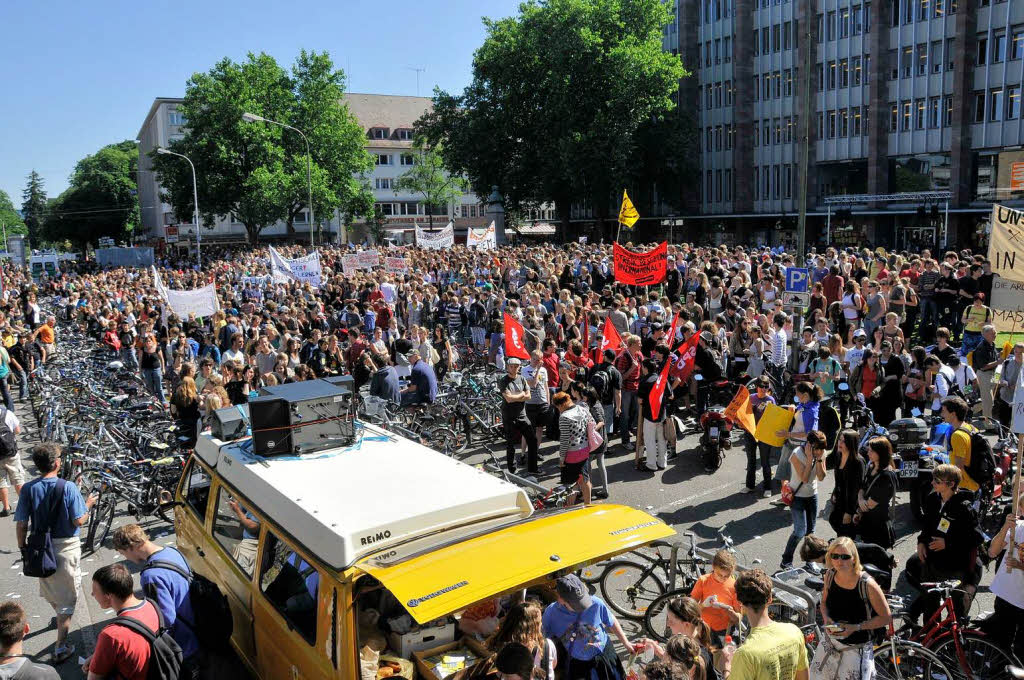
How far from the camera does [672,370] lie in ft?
41.7

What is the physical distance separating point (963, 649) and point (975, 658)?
0.45 feet

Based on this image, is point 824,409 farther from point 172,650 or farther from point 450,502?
point 172,650

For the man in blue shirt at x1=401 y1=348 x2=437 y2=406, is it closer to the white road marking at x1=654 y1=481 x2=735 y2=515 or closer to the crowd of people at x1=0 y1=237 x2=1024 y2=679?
the crowd of people at x1=0 y1=237 x2=1024 y2=679

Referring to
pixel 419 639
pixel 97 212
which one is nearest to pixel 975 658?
pixel 419 639

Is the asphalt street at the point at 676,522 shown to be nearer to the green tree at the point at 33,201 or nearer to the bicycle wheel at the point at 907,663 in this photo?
the bicycle wheel at the point at 907,663

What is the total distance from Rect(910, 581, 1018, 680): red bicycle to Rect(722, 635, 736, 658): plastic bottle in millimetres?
1592

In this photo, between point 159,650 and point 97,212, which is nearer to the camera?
point 159,650

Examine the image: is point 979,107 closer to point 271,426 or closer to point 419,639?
point 271,426

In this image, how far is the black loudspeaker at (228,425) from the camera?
22.7ft

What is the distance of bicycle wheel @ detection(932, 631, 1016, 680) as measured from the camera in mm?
5887

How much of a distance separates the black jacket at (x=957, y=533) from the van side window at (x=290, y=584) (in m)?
4.87

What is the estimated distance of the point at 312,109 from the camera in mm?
60312

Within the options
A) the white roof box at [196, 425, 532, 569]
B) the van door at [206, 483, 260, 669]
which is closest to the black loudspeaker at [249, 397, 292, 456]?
the white roof box at [196, 425, 532, 569]

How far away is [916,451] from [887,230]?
42.2 meters
